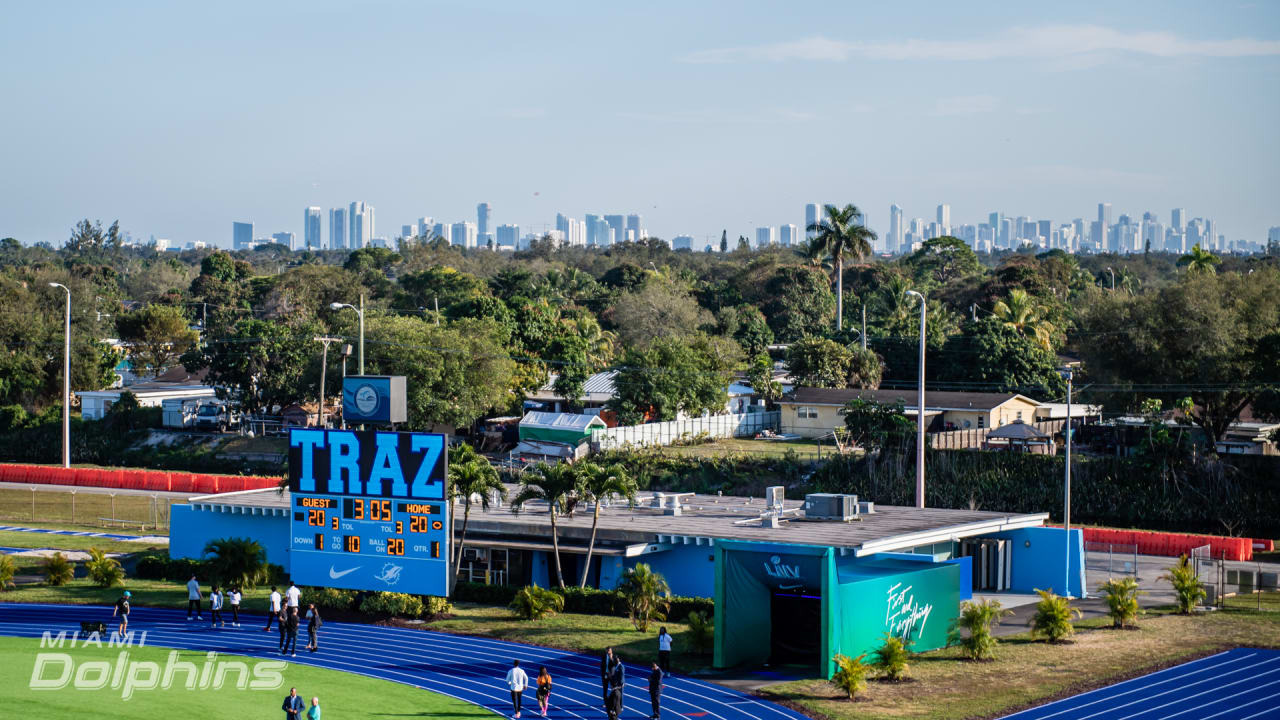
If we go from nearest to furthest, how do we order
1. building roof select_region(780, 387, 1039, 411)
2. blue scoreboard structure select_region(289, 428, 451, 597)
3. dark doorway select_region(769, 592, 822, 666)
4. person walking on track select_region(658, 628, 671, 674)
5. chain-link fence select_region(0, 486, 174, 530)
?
person walking on track select_region(658, 628, 671, 674) < dark doorway select_region(769, 592, 822, 666) < blue scoreboard structure select_region(289, 428, 451, 597) < chain-link fence select_region(0, 486, 174, 530) < building roof select_region(780, 387, 1039, 411)

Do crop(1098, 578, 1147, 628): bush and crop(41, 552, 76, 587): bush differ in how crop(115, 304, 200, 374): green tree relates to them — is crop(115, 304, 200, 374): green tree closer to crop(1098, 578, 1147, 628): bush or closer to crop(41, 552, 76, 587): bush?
crop(41, 552, 76, 587): bush

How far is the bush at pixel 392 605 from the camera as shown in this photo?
38906 mm

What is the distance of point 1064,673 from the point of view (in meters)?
32.3

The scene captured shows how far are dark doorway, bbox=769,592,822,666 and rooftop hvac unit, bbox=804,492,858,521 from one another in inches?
290

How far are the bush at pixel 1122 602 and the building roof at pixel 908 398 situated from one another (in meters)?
36.2

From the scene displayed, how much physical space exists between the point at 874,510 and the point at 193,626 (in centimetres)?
2247

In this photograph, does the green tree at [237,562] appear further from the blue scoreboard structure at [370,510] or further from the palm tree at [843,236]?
the palm tree at [843,236]

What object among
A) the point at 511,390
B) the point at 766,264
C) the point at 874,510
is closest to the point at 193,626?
the point at 874,510

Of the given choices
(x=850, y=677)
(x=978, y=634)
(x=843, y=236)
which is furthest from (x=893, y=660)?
(x=843, y=236)

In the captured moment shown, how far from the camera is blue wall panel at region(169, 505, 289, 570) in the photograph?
152 ft

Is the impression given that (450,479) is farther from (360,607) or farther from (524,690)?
(524,690)

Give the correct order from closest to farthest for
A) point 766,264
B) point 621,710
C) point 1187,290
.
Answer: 1. point 621,710
2. point 1187,290
3. point 766,264

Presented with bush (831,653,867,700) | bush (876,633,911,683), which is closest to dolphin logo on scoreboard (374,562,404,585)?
bush (831,653,867,700)

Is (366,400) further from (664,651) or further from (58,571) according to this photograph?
(58,571)
